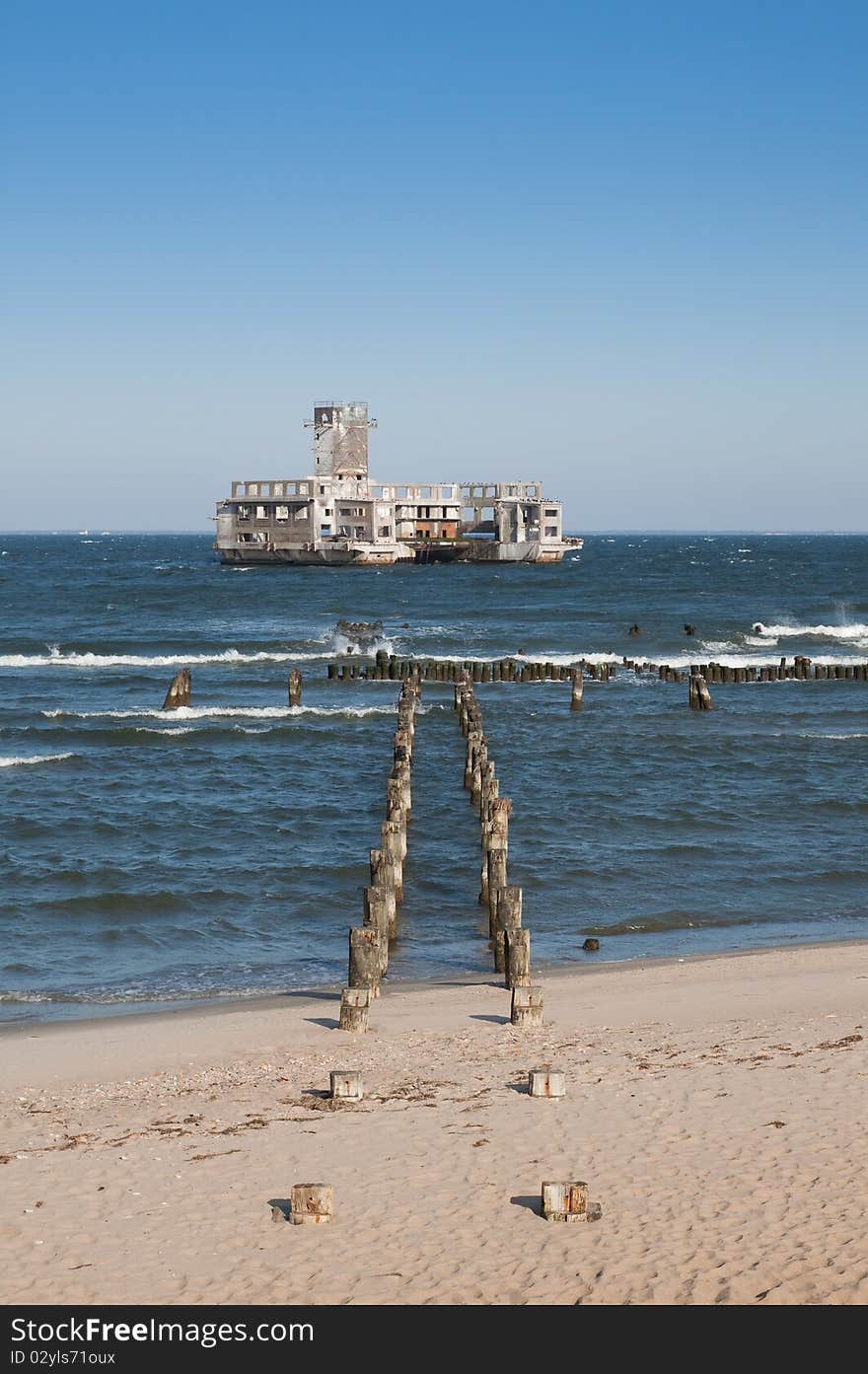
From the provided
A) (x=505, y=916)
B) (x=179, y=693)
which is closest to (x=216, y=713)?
(x=179, y=693)

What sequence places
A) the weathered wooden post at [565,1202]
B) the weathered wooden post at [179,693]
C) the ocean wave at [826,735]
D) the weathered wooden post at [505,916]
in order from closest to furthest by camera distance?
1. the weathered wooden post at [565,1202]
2. the weathered wooden post at [505,916]
3. the ocean wave at [826,735]
4. the weathered wooden post at [179,693]

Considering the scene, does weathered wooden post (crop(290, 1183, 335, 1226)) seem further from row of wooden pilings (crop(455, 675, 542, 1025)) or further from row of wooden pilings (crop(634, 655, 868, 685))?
row of wooden pilings (crop(634, 655, 868, 685))

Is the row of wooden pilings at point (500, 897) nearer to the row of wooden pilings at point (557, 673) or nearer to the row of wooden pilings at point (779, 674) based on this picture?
the row of wooden pilings at point (557, 673)

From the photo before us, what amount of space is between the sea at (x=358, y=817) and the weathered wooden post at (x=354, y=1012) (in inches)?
90.0

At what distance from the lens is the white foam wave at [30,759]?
3170cm

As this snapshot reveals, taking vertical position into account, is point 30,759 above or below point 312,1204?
below

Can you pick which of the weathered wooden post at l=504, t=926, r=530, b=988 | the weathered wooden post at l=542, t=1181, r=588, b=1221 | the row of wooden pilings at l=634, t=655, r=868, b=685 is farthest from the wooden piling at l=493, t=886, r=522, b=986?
the row of wooden pilings at l=634, t=655, r=868, b=685

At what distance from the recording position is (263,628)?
69.4 m

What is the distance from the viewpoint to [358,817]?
1053 inches

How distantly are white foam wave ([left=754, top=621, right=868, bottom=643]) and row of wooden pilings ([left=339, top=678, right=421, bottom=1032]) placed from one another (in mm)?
42927

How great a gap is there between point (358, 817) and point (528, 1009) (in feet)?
41.8

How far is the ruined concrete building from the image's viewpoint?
13088 cm

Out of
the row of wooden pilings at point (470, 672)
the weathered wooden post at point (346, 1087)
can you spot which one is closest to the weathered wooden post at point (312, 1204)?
the weathered wooden post at point (346, 1087)

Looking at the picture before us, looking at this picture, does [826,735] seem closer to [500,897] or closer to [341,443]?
[500,897]
